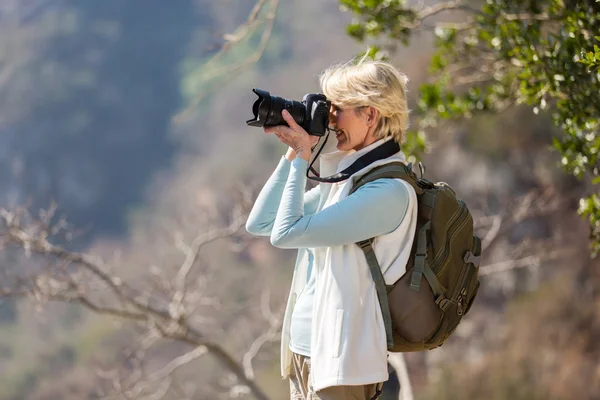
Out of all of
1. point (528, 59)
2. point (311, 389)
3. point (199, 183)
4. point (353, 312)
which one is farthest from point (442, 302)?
Result: point (199, 183)

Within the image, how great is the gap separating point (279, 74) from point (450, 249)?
8.31 m

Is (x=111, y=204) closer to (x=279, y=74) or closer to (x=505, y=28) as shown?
(x=279, y=74)

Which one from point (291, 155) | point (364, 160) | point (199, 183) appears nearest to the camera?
point (364, 160)

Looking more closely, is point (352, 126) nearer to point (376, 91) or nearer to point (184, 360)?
point (376, 91)

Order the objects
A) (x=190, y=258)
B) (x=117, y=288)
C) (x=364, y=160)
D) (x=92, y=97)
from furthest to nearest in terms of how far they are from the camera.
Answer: (x=92, y=97)
(x=190, y=258)
(x=117, y=288)
(x=364, y=160)

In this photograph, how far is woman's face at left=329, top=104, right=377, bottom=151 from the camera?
1647 mm

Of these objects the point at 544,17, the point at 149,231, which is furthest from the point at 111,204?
the point at 544,17

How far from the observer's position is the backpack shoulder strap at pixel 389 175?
1.59 m

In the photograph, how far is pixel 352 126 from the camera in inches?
65.4

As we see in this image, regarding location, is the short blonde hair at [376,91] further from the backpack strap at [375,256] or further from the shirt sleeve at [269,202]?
the shirt sleeve at [269,202]

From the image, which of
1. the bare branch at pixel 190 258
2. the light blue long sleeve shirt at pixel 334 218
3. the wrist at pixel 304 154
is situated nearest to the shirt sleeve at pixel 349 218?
the light blue long sleeve shirt at pixel 334 218

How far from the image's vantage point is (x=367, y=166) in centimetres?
162

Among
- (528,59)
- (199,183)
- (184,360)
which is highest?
(528,59)

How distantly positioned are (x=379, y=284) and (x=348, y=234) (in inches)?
4.8
